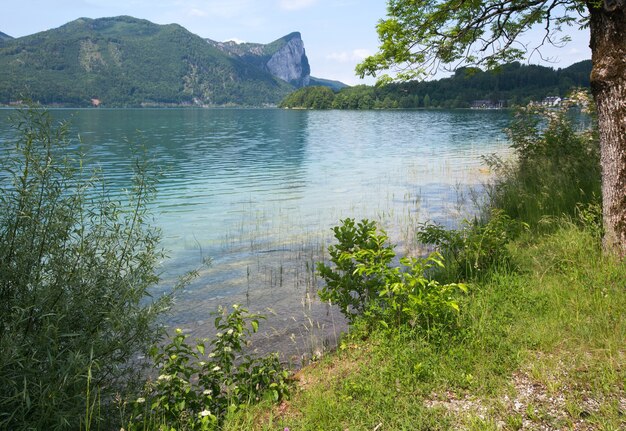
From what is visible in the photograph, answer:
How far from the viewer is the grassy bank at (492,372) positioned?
4.18 m

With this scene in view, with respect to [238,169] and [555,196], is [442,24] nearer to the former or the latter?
[555,196]

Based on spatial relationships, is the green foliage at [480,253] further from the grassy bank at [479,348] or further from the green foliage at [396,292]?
the green foliage at [396,292]

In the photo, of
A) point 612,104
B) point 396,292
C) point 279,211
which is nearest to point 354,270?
point 396,292

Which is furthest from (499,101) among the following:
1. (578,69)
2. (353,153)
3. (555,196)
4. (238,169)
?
(555,196)

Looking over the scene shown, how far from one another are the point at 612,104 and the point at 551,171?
6.36 metres

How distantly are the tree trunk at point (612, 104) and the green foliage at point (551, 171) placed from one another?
1554 millimetres

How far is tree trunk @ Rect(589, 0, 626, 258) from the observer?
7.07m

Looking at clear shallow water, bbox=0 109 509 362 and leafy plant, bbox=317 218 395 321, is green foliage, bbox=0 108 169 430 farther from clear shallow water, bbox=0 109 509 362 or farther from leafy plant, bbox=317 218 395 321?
leafy plant, bbox=317 218 395 321

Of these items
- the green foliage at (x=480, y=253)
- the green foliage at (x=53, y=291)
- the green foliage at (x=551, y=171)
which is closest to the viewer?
the green foliage at (x=53, y=291)

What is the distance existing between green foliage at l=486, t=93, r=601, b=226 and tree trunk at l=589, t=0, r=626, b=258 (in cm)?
155

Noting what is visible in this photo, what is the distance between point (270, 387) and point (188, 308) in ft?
14.4

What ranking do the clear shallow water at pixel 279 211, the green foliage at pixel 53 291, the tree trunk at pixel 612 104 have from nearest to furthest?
the green foliage at pixel 53 291
the tree trunk at pixel 612 104
the clear shallow water at pixel 279 211

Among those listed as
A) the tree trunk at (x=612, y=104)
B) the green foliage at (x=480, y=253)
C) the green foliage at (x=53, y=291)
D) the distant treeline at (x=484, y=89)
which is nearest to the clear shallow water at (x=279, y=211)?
the green foliage at (x=53, y=291)

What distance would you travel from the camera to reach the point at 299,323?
8398 mm
